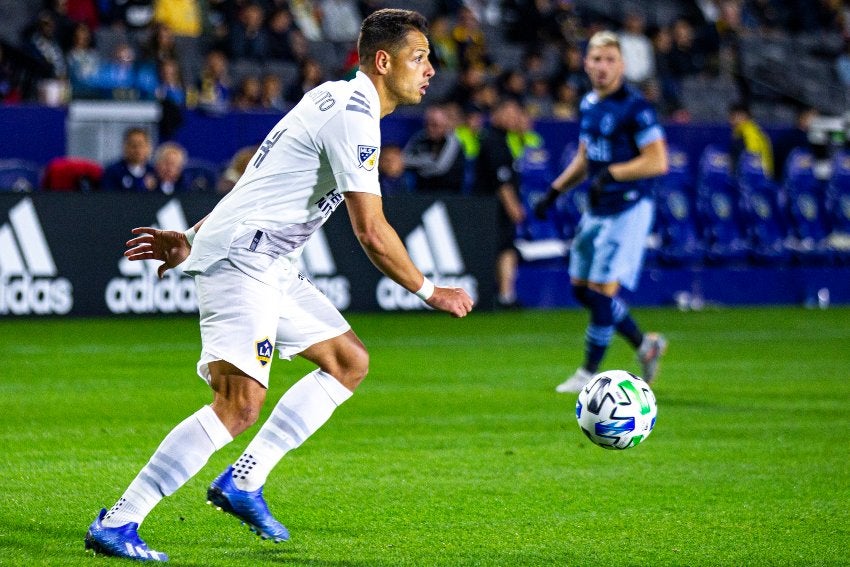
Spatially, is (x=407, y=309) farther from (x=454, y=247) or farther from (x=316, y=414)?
(x=316, y=414)

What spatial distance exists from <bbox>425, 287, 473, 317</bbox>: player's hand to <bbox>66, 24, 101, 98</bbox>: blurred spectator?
1322 cm

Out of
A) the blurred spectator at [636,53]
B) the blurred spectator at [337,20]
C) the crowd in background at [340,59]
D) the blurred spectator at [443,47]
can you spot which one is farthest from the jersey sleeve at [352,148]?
the blurred spectator at [636,53]

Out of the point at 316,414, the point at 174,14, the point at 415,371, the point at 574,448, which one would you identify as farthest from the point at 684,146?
the point at 316,414

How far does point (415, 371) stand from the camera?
1157cm

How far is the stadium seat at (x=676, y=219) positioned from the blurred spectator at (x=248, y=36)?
5.96 metres

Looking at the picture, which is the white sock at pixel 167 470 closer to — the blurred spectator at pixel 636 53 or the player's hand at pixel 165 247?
the player's hand at pixel 165 247

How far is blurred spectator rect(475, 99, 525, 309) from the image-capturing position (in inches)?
675

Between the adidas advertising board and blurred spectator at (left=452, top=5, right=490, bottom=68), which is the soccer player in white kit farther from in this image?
blurred spectator at (left=452, top=5, right=490, bottom=68)

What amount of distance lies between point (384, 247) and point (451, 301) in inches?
12.4

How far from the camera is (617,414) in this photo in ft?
22.0

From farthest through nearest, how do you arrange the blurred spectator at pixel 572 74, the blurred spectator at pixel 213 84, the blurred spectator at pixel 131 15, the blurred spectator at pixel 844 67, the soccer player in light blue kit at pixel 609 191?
the blurred spectator at pixel 844 67 < the blurred spectator at pixel 572 74 < the blurred spectator at pixel 131 15 < the blurred spectator at pixel 213 84 < the soccer player in light blue kit at pixel 609 191

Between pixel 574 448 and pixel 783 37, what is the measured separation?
2237 centimetres

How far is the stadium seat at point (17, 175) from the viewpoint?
54.7 ft

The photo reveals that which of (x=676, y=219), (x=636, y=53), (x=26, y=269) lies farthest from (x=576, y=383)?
(x=636, y=53)
